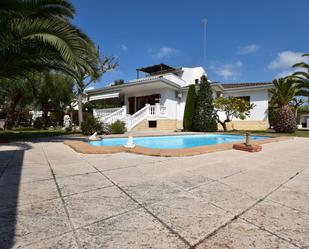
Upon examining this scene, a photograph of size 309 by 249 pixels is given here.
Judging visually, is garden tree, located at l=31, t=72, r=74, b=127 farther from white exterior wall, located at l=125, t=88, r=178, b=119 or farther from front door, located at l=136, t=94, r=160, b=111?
white exterior wall, located at l=125, t=88, r=178, b=119

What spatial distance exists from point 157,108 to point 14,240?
22.5m

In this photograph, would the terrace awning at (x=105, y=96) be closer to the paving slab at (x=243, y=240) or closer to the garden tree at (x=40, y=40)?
the garden tree at (x=40, y=40)

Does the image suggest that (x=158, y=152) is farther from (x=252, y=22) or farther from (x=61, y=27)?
(x=252, y=22)

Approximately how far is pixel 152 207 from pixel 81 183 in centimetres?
194

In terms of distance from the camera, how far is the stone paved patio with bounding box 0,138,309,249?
2.49 meters

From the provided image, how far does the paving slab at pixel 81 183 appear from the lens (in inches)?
163

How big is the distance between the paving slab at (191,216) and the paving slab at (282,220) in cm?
41

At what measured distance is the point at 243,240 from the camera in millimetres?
2490

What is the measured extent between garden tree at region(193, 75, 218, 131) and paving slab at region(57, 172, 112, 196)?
18366mm

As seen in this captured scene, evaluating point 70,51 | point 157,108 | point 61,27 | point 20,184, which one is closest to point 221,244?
point 20,184

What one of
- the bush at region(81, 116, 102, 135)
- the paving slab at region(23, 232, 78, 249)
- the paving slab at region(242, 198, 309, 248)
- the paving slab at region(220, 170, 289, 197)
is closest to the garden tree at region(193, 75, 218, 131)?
the bush at region(81, 116, 102, 135)

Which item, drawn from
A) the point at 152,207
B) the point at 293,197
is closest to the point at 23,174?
the point at 152,207

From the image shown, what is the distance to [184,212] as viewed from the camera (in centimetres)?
322

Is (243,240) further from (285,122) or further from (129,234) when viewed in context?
(285,122)
